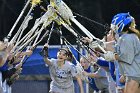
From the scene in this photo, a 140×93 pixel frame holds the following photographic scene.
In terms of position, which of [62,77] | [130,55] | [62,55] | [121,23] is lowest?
[62,77]

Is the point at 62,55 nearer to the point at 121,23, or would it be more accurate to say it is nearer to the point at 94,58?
the point at 94,58

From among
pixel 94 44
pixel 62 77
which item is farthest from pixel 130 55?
pixel 62 77

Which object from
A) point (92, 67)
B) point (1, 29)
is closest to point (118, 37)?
point (92, 67)

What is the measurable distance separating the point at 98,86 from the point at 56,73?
0.92m

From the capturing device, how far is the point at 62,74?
1202cm

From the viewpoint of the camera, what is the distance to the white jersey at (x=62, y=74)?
11916mm

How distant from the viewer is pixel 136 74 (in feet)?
28.6

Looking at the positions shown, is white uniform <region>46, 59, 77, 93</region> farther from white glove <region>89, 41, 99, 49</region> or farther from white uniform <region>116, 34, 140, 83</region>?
white uniform <region>116, 34, 140, 83</region>

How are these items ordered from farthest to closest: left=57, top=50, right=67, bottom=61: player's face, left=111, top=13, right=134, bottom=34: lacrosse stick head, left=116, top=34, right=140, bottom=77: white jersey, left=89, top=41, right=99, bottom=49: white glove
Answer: left=57, top=50, right=67, bottom=61: player's face
left=89, top=41, right=99, bottom=49: white glove
left=111, top=13, right=134, bottom=34: lacrosse stick head
left=116, top=34, right=140, bottom=77: white jersey

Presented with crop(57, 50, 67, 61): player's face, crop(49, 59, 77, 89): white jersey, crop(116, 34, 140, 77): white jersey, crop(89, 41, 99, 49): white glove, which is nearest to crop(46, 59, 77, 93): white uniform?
crop(49, 59, 77, 89): white jersey

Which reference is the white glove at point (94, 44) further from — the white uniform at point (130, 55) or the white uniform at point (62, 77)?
the white uniform at point (62, 77)

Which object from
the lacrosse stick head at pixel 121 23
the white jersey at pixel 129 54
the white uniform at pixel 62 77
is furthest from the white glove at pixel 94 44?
the white uniform at pixel 62 77

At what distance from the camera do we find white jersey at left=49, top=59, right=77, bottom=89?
1192 centimetres

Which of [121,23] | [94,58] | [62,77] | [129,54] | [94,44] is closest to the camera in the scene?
[129,54]
